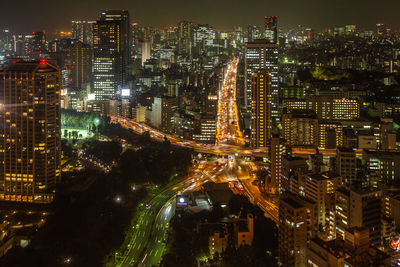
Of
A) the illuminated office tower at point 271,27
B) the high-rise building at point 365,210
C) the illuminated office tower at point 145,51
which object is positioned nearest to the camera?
→ the high-rise building at point 365,210

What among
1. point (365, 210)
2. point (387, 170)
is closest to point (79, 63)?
point (387, 170)

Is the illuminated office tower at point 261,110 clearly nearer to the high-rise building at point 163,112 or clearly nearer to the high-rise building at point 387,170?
the high-rise building at point 387,170

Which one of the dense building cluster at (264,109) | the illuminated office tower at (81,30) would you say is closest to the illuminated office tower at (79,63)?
the dense building cluster at (264,109)

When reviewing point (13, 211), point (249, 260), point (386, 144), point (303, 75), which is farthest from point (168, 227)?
point (303, 75)

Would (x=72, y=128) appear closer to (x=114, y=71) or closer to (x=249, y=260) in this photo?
(x=114, y=71)

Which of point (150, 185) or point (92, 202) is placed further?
point (150, 185)

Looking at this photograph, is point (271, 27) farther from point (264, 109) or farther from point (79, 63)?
point (264, 109)

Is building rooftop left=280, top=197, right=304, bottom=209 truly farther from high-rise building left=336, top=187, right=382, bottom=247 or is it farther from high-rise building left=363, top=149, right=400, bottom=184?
high-rise building left=363, top=149, right=400, bottom=184
